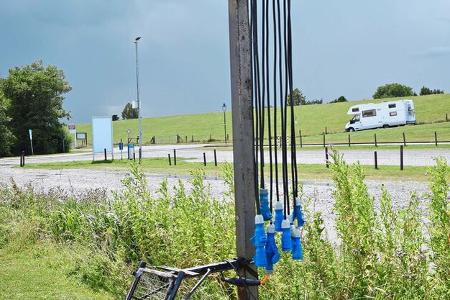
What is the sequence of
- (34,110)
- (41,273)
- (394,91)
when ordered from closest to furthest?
(41,273)
(34,110)
(394,91)

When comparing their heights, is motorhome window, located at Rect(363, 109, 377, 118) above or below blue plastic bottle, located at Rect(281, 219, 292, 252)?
above

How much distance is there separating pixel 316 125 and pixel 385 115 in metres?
15.8

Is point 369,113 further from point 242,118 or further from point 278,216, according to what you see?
point 278,216

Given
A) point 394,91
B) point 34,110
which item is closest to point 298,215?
point 34,110

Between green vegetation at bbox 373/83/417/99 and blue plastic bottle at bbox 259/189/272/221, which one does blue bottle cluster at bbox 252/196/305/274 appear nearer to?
blue plastic bottle at bbox 259/189/272/221

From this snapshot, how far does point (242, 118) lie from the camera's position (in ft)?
11.4

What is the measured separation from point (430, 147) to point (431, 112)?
141ft

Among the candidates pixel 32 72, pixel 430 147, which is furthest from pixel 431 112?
pixel 32 72

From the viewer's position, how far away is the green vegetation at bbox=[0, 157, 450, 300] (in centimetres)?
425

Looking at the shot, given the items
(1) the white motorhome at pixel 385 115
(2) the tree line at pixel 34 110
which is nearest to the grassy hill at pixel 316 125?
(1) the white motorhome at pixel 385 115

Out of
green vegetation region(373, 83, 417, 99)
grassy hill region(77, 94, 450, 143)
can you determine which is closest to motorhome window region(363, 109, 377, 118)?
grassy hill region(77, 94, 450, 143)

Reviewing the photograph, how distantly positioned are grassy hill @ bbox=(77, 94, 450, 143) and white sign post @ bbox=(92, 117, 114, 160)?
2260cm

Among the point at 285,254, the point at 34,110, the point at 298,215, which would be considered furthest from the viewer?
the point at 34,110

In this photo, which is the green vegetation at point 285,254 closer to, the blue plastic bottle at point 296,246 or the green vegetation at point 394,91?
the blue plastic bottle at point 296,246
